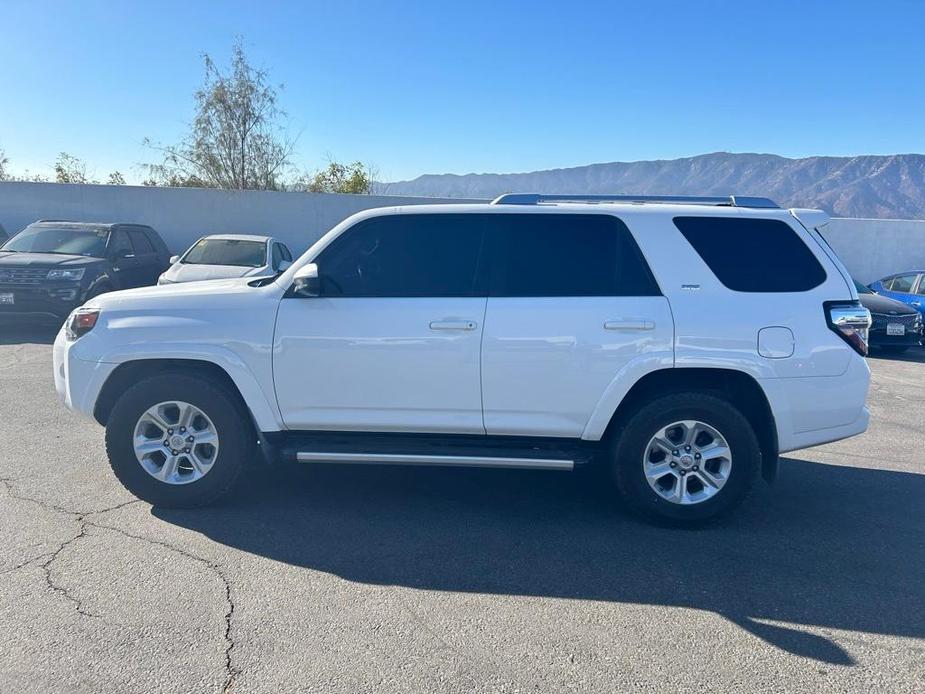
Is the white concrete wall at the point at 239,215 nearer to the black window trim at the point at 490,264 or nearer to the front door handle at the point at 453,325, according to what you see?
the black window trim at the point at 490,264

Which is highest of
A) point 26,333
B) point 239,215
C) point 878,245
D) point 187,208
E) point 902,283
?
point 187,208

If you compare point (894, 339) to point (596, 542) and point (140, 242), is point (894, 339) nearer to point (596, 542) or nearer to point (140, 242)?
point (596, 542)

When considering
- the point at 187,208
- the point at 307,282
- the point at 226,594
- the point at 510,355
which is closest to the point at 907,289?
the point at 510,355

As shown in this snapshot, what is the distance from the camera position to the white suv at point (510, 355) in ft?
14.4

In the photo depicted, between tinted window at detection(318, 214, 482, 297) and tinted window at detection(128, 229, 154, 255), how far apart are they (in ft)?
33.6

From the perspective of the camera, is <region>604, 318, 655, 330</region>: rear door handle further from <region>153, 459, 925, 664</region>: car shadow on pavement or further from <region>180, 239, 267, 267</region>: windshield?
<region>180, 239, 267, 267</region>: windshield

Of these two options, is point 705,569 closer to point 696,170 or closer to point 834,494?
point 834,494

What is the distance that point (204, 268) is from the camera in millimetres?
11938

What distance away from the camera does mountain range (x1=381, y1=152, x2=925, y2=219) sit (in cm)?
8056

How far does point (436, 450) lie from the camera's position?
14.7 feet

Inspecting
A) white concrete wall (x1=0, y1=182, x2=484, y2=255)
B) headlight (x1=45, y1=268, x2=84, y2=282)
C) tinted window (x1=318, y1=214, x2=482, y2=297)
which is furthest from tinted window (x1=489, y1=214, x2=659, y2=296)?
white concrete wall (x1=0, y1=182, x2=484, y2=255)

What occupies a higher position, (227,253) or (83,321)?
(227,253)

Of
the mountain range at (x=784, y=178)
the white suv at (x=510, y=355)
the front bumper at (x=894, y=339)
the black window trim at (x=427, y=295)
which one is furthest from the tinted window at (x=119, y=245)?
the mountain range at (x=784, y=178)

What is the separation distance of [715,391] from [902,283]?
12047 millimetres
